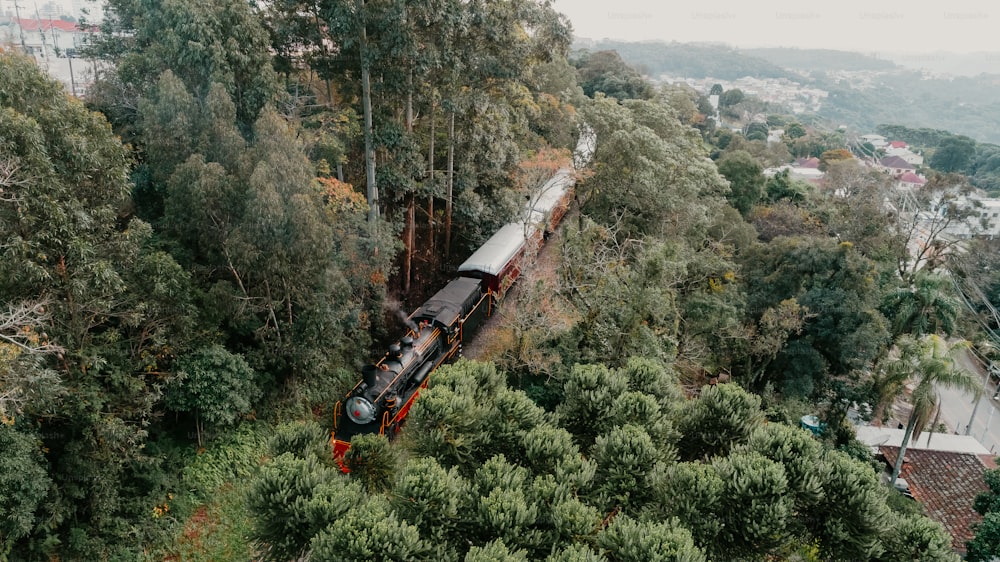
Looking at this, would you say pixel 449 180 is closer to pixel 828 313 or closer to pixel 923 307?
pixel 828 313

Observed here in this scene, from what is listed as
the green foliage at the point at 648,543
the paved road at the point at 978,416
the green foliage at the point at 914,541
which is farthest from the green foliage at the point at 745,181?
the green foliage at the point at 648,543

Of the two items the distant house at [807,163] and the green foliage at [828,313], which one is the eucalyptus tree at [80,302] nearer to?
the green foliage at [828,313]

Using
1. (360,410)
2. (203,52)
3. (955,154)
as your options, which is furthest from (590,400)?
(955,154)

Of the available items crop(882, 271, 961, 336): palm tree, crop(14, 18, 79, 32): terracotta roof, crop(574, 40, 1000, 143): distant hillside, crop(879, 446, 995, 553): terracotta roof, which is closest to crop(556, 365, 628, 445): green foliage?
crop(882, 271, 961, 336): palm tree

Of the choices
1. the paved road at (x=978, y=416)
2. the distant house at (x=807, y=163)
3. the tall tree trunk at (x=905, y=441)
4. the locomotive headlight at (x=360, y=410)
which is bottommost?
the paved road at (x=978, y=416)

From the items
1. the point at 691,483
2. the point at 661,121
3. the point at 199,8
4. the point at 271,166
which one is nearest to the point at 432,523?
the point at 691,483
